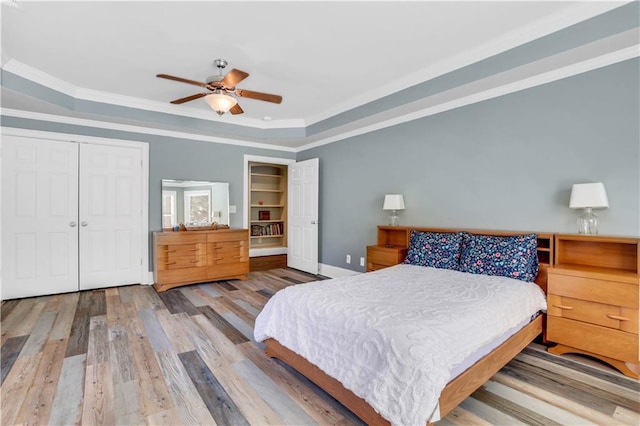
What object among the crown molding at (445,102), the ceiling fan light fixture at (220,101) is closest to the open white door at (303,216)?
the crown molding at (445,102)

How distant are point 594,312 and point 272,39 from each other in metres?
3.38

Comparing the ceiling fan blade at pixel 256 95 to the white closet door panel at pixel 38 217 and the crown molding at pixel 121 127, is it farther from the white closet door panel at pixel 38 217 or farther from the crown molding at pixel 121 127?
the white closet door panel at pixel 38 217

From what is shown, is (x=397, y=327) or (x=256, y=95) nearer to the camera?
(x=397, y=327)

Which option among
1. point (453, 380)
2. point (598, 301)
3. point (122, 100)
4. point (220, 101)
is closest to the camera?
point (453, 380)

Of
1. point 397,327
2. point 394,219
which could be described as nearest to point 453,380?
point 397,327

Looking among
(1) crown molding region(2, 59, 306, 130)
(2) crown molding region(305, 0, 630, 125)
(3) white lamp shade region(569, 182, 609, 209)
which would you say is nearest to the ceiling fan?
(2) crown molding region(305, 0, 630, 125)

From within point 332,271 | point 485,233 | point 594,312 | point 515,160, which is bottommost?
point 332,271

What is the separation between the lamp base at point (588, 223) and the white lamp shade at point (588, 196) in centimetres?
12

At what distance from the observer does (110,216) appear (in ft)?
14.8

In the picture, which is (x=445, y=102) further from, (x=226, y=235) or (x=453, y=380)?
→ (x=226, y=235)

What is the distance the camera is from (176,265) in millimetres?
4488

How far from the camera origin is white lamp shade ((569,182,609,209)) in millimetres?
2463

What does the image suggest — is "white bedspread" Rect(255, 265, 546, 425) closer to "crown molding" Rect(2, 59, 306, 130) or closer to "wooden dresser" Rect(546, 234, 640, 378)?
"wooden dresser" Rect(546, 234, 640, 378)

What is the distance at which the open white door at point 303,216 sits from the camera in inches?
215
